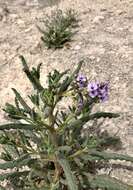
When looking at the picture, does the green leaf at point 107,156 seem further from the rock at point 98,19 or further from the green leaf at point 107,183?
the rock at point 98,19

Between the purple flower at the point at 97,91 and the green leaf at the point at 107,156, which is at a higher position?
the purple flower at the point at 97,91

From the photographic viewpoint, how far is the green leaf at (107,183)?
3.80 meters

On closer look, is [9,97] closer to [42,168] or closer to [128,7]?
[42,168]

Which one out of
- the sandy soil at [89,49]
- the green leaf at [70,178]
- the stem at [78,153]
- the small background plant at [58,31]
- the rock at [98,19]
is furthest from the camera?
the rock at [98,19]

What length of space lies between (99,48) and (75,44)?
0.95 ft

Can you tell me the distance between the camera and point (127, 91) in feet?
16.6

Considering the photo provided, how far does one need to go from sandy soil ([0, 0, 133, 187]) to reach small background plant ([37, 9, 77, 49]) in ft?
0.31

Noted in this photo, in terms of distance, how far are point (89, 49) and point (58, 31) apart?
41 cm

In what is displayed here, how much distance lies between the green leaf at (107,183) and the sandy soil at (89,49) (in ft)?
1.24

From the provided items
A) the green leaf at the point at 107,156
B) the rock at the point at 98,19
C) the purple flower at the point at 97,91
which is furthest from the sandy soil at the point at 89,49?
the purple flower at the point at 97,91

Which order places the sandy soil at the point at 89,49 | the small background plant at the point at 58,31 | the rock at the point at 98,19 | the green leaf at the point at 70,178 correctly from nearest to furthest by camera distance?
the green leaf at the point at 70,178
the sandy soil at the point at 89,49
the small background plant at the point at 58,31
the rock at the point at 98,19

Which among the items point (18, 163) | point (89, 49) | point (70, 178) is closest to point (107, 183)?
point (70, 178)

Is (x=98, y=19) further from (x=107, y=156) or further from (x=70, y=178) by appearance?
(x=70, y=178)

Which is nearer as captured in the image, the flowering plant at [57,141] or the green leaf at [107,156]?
the flowering plant at [57,141]
